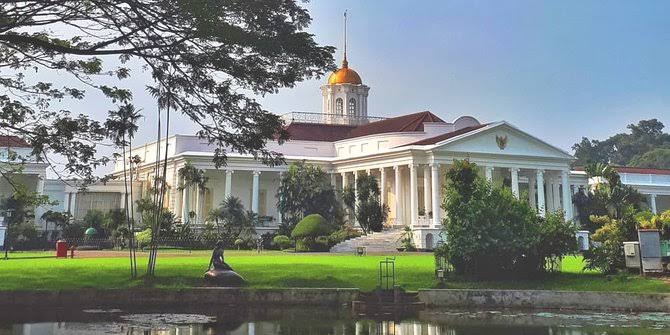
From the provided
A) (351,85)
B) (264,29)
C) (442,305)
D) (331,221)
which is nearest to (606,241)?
(442,305)

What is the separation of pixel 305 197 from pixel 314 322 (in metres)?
37.4

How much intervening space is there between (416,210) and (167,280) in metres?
36.2

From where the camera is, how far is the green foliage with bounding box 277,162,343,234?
169ft

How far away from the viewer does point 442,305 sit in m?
17.5

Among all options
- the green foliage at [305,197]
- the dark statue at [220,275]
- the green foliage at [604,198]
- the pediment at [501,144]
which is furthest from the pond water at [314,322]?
the pediment at [501,144]

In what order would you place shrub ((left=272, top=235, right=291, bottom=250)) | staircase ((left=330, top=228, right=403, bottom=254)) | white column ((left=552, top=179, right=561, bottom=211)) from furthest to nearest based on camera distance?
white column ((left=552, top=179, right=561, bottom=211)) < shrub ((left=272, top=235, right=291, bottom=250)) < staircase ((left=330, top=228, right=403, bottom=254))

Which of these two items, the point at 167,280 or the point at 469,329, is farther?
the point at 167,280

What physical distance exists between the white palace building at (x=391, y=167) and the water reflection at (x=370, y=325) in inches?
1265

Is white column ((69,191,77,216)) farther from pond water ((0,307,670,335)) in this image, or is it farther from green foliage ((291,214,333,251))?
pond water ((0,307,670,335))

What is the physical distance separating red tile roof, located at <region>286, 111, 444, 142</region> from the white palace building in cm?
11

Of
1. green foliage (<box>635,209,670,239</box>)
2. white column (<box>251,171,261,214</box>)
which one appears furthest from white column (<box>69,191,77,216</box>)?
green foliage (<box>635,209,670,239</box>)

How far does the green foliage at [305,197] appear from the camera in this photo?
51531 mm

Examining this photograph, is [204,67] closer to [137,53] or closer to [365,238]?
[137,53]

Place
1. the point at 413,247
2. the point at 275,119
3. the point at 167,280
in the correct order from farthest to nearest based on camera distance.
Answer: the point at 413,247 < the point at 167,280 < the point at 275,119
